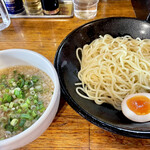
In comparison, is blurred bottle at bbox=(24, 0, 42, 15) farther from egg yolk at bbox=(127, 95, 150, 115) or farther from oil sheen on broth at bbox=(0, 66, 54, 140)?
egg yolk at bbox=(127, 95, 150, 115)

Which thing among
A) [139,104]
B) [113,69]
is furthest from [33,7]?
[139,104]

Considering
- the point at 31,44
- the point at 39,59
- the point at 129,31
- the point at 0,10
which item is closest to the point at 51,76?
the point at 39,59

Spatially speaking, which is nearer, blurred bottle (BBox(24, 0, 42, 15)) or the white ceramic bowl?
the white ceramic bowl

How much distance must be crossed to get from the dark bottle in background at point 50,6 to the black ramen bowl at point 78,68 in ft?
1.66

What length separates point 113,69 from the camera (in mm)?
1076

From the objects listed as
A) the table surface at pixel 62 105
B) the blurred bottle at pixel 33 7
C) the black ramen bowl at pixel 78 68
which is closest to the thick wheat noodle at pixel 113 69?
the black ramen bowl at pixel 78 68

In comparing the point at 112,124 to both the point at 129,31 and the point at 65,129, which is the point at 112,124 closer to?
the point at 65,129

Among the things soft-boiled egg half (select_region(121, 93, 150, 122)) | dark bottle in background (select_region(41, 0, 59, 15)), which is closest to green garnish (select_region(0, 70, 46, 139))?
soft-boiled egg half (select_region(121, 93, 150, 122))

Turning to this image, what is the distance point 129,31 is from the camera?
1190 millimetres

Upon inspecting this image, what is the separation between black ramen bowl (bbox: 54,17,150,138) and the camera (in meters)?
0.67

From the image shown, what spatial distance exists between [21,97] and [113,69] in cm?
63

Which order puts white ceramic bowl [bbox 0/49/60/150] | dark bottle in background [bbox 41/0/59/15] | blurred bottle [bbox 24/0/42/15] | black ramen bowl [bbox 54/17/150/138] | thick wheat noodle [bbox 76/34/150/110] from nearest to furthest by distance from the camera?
white ceramic bowl [bbox 0/49/60/150]
black ramen bowl [bbox 54/17/150/138]
thick wheat noodle [bbox 76/34/150/110]
dark bottle in background [bbox 41/0/59/15]
blurred bottle [bbox 24/0/42/15]

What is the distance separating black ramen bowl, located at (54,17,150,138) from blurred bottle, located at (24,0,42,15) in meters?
0.70

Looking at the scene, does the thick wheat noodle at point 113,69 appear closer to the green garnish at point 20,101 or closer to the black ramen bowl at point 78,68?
the black ramen bowl at point 78,68
